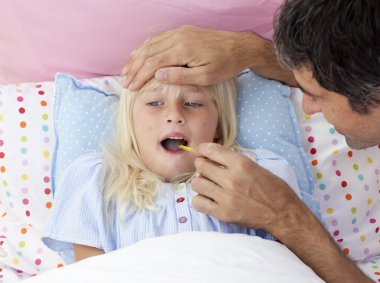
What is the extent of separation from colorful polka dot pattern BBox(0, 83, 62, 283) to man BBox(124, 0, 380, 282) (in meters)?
0.32

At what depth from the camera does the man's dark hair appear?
1.27 m

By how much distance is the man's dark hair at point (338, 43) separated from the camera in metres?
1.27

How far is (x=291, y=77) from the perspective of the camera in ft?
6.41

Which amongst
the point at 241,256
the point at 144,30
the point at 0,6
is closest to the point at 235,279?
Result: the point at 241,256

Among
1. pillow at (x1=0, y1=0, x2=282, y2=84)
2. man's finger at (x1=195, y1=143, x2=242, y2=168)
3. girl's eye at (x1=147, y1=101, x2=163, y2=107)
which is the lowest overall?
man's finger at (x1=195, y1=143, x2=242, y2=168)

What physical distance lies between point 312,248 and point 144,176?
43 centimetres

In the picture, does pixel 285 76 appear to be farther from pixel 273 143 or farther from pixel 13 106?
pixel 13 106

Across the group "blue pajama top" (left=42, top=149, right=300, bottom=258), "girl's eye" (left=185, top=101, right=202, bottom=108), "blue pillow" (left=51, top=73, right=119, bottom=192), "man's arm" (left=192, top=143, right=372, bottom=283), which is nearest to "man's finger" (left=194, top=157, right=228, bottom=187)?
"man's arm" (left=192, top=143, right=372, bottom=283)

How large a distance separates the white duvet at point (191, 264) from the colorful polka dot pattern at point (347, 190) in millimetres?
515

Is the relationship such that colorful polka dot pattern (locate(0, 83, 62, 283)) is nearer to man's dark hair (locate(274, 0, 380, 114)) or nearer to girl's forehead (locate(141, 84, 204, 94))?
girl's forehead (locate(141, 84, 204, 94))

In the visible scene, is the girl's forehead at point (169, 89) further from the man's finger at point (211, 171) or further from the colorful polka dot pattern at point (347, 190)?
the colorful polka dot pattern at point (347, 190)

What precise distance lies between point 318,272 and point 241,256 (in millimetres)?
339

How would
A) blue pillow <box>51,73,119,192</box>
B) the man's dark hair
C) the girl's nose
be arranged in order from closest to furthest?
the man's dark hair < the girl's nose < blue pillow <box>51,73,119,192</box>

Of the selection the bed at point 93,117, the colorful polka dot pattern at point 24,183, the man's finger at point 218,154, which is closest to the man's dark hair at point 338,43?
the man's finger at point 218,154
